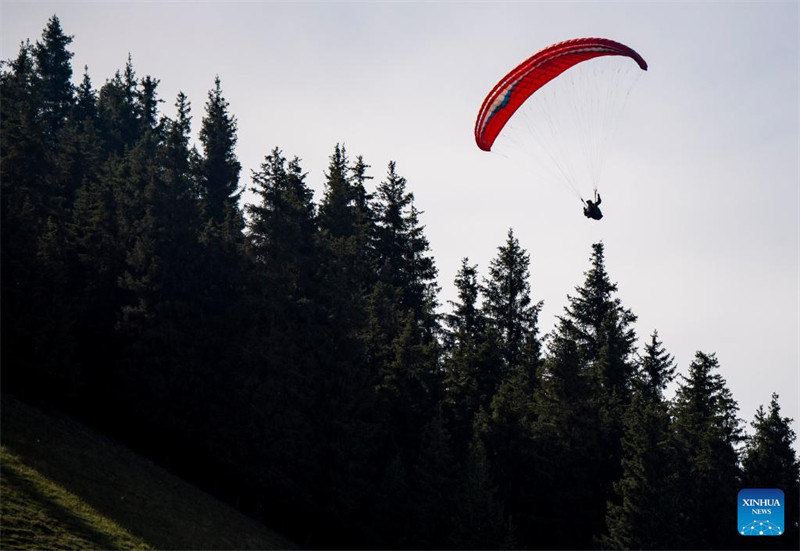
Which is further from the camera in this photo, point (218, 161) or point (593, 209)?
point (218, 161)

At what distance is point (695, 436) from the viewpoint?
52.7 meters

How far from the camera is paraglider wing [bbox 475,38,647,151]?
115 ft

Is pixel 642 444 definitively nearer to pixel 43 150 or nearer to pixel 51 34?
pixel 43 150

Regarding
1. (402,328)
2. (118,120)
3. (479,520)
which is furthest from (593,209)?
(118,120)

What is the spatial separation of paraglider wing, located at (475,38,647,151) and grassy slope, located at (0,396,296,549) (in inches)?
776

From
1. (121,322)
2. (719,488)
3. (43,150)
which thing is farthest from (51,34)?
(719,488)

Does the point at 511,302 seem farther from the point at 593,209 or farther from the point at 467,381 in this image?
the point at 593,209

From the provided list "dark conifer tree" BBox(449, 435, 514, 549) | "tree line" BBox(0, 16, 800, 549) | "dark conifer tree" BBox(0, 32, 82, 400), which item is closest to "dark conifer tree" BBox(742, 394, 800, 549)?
"tree line" BBox(0, 16, 800, 549)

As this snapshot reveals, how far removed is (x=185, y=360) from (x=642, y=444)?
24.0 meters

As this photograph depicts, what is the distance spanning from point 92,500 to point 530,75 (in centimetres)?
2307

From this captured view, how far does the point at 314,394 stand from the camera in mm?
50594

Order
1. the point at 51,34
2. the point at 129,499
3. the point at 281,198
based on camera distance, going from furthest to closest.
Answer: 1. the point at 51,34
2. the point at 281,198
3. the point at 129,499

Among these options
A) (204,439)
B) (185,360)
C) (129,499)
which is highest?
(185,360)

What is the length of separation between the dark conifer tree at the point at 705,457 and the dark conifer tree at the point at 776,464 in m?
0.91
